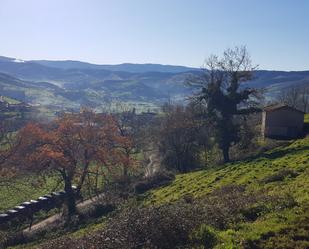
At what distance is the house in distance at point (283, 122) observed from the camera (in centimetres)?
5512

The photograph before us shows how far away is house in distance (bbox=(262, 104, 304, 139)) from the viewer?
181ft

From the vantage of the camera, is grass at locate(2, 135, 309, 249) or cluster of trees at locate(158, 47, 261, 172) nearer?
grass at locate(2, 135, 309, 249)

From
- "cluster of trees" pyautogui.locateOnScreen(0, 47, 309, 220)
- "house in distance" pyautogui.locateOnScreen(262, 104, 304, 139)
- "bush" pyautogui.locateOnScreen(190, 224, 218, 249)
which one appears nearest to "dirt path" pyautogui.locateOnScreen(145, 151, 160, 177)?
"cluster of trees" pyautogui.locateOnScreen(0, 47, 309, 220)

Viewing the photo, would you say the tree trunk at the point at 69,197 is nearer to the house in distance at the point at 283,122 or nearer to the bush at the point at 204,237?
the bush at the point at 204,237

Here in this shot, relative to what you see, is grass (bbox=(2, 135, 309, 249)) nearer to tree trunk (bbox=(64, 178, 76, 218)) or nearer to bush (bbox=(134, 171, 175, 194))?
bush (bbox=(134, 171, 175, 194))

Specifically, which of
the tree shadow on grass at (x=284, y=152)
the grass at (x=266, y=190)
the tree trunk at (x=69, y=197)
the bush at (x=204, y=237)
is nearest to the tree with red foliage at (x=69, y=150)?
the tree trunk at (x=69, y=197)

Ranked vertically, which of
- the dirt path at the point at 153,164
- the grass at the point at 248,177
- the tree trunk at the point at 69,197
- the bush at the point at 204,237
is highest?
the bush at the point at 204,237

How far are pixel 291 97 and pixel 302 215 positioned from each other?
111255 mm

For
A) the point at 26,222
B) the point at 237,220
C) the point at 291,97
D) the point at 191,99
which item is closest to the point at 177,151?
the point at 191,99

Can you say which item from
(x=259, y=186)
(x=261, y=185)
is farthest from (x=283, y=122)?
(x=259, y=186)

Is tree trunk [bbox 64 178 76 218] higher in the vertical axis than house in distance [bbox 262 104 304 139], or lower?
lower

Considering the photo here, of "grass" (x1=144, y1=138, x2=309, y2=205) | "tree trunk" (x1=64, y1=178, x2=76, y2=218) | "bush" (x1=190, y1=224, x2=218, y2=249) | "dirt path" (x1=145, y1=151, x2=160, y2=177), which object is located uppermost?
"bush" (x1=190, y1=224, x2=218, y2=249)

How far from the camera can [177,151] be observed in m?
58.6

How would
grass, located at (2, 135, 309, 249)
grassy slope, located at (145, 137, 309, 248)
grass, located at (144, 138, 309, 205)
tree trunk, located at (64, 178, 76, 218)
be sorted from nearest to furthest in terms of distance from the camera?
grass, located at (2, 135, 309, 249)
grassy slope, located at (145, 137, 309, 248)
grass, located at (144, 138, 309, 205)
tree trunk, located at (64, 178, 76, 218)
